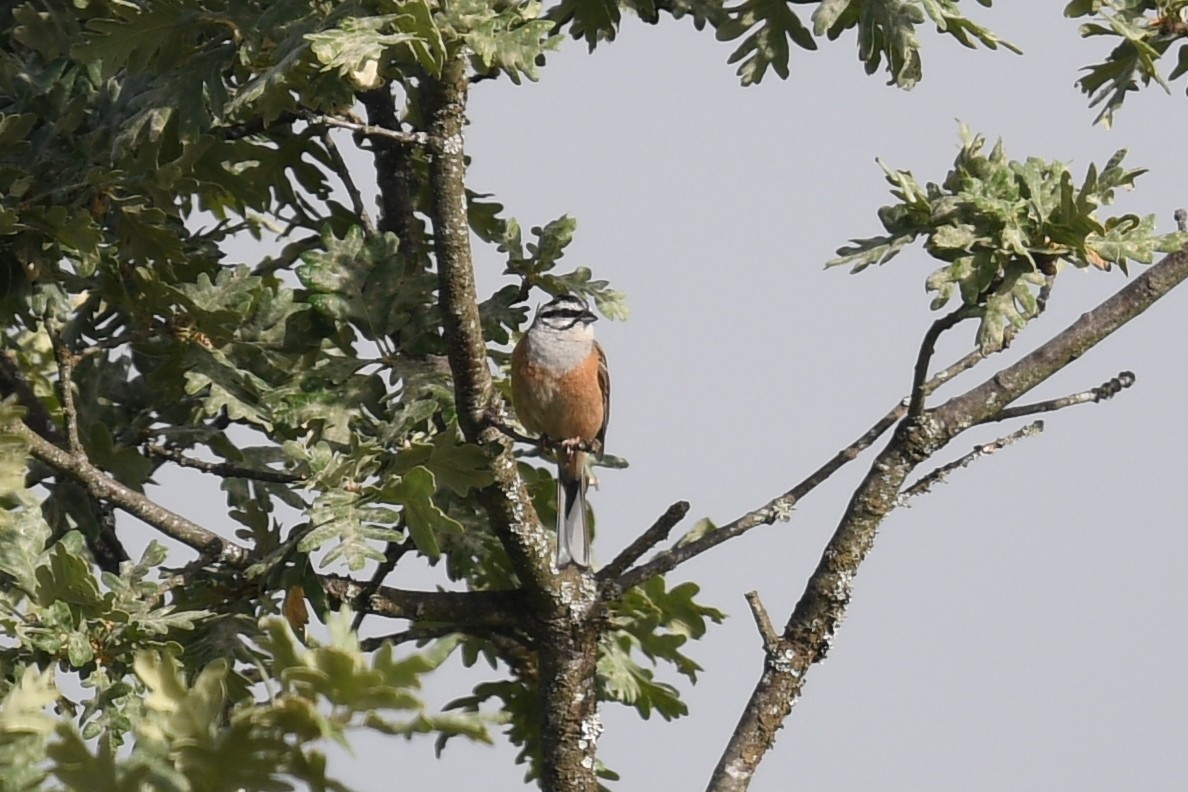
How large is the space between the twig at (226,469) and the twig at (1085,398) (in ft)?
6.13

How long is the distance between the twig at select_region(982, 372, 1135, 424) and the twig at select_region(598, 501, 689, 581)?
0.91m

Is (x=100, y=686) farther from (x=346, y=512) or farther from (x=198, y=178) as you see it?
(x=198, y=178)

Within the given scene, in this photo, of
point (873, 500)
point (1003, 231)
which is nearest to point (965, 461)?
point (873, 500)

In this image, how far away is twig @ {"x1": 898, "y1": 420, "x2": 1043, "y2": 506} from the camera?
4195 mm

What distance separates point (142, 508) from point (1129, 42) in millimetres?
2758

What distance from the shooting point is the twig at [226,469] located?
411 cm

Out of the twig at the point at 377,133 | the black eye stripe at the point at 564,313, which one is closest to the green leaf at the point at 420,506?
the twig at the point at 377,133

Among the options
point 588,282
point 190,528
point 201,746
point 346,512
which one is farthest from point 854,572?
point 201,746

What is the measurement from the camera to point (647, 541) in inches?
168

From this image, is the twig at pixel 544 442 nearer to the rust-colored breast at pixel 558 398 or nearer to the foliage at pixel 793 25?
the rust-colored breast at pixel 558 398

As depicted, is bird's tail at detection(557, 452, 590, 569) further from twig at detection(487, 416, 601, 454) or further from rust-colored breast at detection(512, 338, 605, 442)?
rust-colored breast at detection(512, 338, 605, 442)

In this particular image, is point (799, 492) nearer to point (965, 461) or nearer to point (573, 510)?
point (965, 461)

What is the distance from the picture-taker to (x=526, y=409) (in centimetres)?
559

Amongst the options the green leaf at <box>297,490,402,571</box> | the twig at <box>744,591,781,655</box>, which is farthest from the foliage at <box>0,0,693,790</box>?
the twig at <box>744,591,781,655</box>
